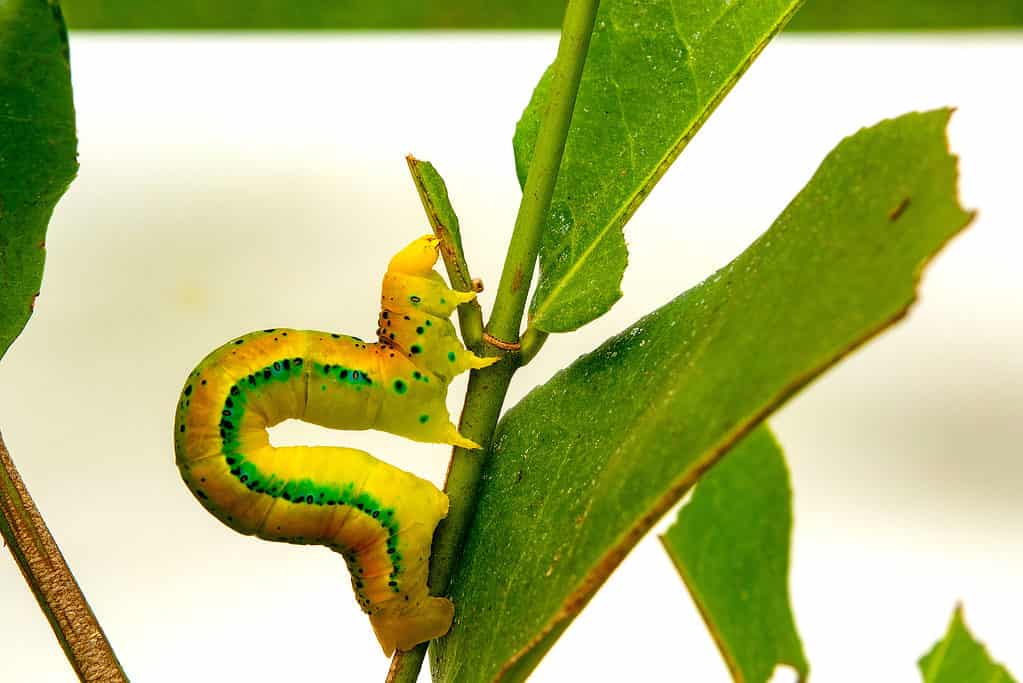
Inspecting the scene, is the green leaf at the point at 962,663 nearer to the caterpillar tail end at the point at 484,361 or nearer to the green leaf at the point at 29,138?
the caterpillar tail end at the point at 484,361

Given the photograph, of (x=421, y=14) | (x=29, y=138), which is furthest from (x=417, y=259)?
(x=421, y=14)

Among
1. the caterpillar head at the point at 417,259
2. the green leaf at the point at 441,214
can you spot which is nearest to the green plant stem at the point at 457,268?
the green leaf at the point at 441,214

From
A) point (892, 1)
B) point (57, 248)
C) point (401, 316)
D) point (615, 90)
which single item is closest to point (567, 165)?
point (615, 90)

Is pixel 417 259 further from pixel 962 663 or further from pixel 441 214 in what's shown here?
pixel 962 663

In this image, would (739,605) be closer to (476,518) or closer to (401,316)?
(476,518)

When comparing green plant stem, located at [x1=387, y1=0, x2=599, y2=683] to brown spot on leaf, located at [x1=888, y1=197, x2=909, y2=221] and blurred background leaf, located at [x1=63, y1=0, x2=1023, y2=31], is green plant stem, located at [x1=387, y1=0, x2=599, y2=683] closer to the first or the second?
brown spot on leaf, located at [x1=888, y1=197, x2=909, y2=221]
